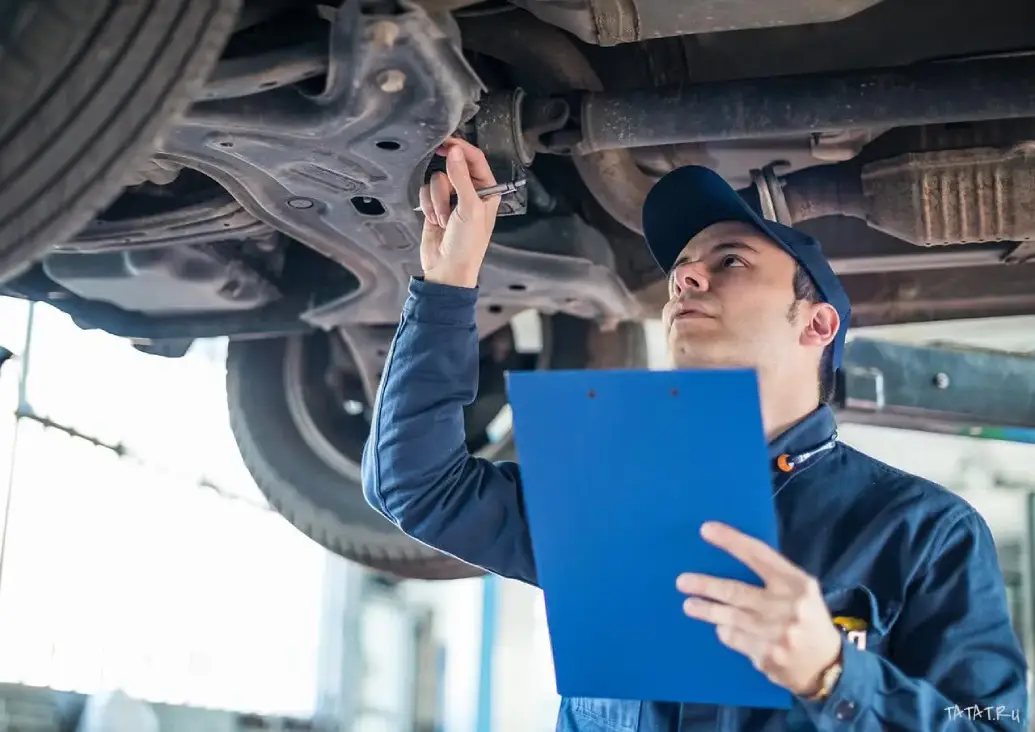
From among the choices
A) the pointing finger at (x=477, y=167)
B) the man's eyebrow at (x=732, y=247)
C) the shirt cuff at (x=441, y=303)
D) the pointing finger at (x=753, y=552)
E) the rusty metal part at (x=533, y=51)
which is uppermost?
the rusty metal part at (x=533, y=51)

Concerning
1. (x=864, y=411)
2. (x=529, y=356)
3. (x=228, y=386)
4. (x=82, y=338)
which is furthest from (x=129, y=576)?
(x=864, y=411)

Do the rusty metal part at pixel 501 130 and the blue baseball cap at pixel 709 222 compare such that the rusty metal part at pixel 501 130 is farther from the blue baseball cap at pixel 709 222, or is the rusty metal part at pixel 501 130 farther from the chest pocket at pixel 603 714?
the chest pocket at pixel 603 714

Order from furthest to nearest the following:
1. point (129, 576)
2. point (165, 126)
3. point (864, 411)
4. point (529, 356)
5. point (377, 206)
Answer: point (129, 576) < point (529, 356) < point (864, 411) < point (377, 206) < point (165, 126)

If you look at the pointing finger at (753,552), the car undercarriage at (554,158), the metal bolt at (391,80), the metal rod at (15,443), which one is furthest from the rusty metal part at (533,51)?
the metal rod at (15,443)

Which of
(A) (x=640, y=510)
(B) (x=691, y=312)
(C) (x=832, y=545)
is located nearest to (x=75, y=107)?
(A) (x=640, y=510)

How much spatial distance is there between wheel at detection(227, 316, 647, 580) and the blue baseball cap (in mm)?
515

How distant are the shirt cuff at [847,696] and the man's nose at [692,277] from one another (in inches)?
17.5

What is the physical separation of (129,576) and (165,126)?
2.81 m

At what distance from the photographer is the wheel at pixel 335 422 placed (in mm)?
1755

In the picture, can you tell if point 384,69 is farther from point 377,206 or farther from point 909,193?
point 909,193

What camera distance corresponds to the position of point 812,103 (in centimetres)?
109

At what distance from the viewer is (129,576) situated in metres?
3.24

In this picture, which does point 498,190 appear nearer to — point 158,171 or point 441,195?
point 441,195

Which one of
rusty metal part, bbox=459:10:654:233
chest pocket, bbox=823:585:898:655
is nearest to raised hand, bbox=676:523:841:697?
chest pocket, bbox=823:585:898:655
